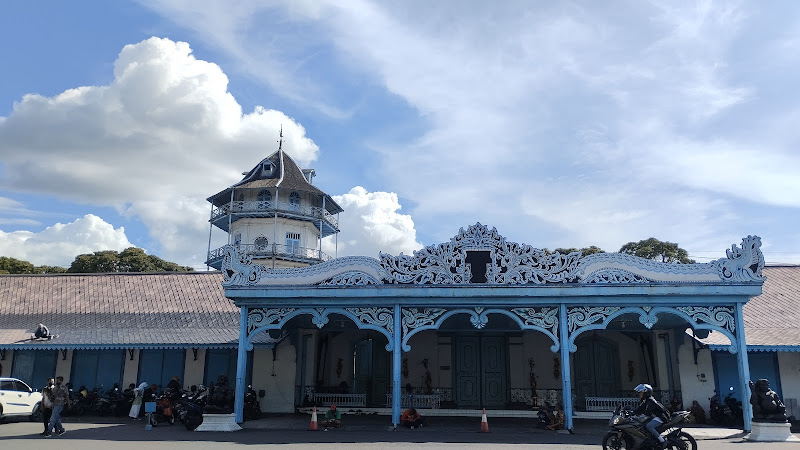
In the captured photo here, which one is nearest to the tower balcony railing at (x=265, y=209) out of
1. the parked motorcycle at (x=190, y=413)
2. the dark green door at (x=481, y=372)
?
the dark green door at (x=481, y=372)

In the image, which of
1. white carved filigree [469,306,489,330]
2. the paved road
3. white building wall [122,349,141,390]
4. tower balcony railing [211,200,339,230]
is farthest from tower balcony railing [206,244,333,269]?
white carved filigree [469,306,489,330]

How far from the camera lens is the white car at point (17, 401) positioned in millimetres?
16250

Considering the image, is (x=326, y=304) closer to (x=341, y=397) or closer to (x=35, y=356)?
(x=341, y=397)

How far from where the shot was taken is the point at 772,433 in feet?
43.6

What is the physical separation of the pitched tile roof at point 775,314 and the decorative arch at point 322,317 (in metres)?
9.22

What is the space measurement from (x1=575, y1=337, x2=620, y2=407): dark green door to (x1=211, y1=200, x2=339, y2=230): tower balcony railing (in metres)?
25.5

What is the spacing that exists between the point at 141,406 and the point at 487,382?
10.9m

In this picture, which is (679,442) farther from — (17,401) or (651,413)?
(17,401)

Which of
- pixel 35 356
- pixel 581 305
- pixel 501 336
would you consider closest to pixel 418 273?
pixel 581 305

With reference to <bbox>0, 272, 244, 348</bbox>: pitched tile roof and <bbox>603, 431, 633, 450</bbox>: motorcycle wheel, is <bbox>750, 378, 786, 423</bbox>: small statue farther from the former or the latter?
<bbox>0, 272, 244, 348</bbox>: pitched tile roof

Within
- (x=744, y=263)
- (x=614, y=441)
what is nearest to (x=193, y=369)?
(x=614, y=441)

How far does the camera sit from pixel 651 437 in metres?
9.91

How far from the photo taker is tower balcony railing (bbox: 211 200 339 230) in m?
40.3

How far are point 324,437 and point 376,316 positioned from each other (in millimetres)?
3318
